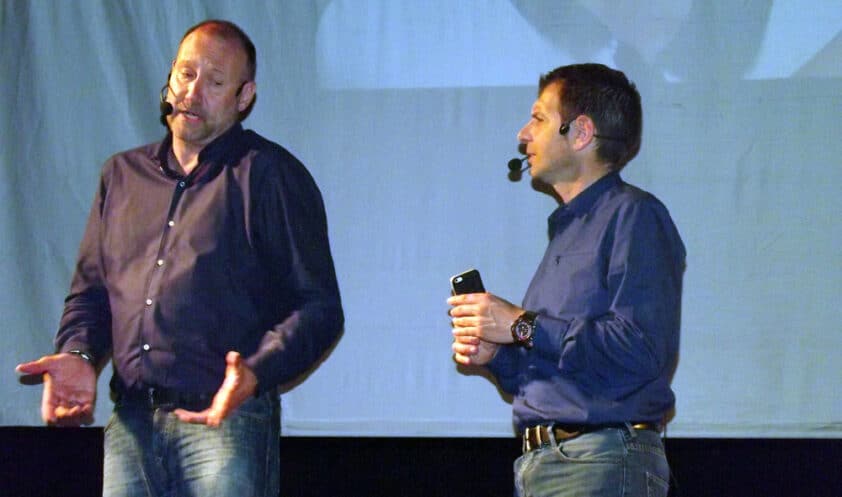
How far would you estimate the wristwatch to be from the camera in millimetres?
1982

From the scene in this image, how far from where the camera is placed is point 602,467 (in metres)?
1.93

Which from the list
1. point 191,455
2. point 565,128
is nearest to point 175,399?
point 191,455

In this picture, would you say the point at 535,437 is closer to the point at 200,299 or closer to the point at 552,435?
the point at 552,435

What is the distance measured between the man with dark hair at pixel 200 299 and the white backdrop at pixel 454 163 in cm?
78

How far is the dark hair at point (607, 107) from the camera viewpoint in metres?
2.17

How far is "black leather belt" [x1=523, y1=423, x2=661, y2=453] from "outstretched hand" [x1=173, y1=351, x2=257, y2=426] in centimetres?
54

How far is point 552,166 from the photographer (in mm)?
2203

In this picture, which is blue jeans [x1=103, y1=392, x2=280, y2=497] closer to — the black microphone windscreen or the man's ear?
the black microphone windscreen

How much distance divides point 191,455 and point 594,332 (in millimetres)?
794

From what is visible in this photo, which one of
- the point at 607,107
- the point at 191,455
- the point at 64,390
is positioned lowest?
the point at 191,455

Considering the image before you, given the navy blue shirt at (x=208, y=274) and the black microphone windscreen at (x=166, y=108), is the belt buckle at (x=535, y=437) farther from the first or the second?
the black microphone windscreen at (x=166, y=108)

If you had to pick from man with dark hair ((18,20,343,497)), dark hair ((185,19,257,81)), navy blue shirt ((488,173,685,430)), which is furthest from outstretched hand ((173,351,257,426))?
dark hair ((185,19,257,81))

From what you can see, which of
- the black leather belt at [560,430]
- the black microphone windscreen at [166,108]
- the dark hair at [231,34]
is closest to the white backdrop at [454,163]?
the dark hair at [231,34]

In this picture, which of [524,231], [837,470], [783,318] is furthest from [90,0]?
[837,470]
